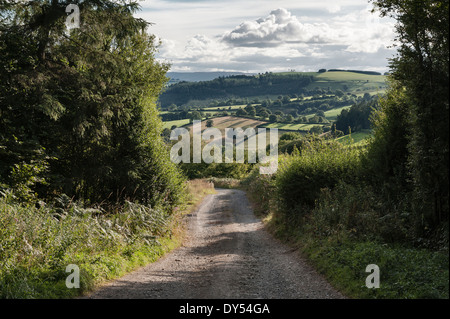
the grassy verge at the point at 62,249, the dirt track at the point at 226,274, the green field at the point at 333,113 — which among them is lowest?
the dirt track at the point at 226,274

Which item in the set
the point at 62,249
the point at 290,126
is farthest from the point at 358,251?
the point at 290,126

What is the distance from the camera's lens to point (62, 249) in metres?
9.80

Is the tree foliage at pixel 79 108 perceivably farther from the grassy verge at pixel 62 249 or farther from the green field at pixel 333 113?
the green field at pixel 333 113

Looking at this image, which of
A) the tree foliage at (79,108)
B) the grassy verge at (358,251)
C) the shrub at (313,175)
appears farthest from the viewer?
the shrub at (313,175)

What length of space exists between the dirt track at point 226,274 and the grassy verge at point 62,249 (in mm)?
502

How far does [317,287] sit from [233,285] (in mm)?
2136

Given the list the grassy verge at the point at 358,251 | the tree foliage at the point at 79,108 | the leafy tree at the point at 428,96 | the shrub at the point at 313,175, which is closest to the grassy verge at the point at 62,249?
the tree foliage at the point at 79,108

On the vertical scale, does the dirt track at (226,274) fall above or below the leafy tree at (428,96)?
below

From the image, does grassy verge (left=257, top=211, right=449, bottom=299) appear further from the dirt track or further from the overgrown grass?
the dirt track

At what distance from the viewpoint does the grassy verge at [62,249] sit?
321 inches

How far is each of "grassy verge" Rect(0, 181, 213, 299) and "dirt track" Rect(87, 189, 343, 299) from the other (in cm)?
50

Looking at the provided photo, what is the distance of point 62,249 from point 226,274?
14.8ft

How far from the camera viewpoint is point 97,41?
50.5 feet
